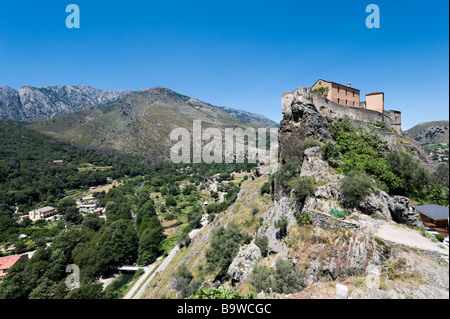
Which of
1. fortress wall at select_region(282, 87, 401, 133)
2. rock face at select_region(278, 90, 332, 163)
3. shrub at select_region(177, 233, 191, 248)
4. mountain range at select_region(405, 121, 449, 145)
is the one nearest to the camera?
rock face at select_region(278, 90, 332, 163)

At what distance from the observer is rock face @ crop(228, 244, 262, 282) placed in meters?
14.5

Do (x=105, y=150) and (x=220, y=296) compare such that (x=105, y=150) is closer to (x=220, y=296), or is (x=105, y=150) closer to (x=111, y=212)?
(x=111, y=212)

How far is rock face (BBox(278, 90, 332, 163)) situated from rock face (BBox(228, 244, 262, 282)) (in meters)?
11.0

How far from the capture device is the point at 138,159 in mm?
128375

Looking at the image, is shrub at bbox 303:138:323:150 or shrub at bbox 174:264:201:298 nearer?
shrub at bbox 174:264:201:298

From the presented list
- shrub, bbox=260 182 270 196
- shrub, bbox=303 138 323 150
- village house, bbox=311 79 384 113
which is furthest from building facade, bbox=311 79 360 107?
shrub, bbox=260 182 270 196

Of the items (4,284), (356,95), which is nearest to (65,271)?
(4,284)

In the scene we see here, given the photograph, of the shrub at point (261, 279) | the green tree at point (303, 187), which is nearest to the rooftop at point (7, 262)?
the shrub at point (261, 279)

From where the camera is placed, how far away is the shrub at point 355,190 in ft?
39.1

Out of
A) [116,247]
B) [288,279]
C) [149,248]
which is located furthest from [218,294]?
[116,247]

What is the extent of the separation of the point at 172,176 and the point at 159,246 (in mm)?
62306

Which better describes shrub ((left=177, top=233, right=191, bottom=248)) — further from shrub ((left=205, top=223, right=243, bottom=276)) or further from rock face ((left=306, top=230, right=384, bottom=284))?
rock face ((left=306, top=230, right=384, bottom=284))

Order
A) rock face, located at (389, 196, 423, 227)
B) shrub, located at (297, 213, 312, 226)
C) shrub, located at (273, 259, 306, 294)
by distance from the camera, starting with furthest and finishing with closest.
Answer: shrub, located at (297, 213, 312, 226) → rock face, located at (389, 196, 423, 227) → shrub, located at (273, 259, 306, 294)

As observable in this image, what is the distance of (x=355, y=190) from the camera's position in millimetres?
12070
